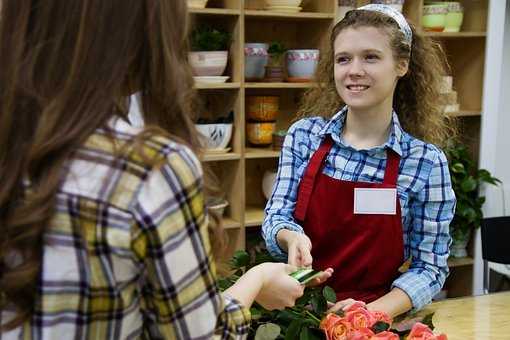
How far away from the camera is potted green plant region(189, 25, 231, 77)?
246 centimetres

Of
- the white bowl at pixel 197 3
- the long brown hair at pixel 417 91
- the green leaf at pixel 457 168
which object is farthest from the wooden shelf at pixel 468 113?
the long brown hair at pixel 417 91

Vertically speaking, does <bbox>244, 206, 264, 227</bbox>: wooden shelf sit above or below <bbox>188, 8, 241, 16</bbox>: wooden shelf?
below

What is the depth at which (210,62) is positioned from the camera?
2486mm

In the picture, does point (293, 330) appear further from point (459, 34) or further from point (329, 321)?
point (459, 34)

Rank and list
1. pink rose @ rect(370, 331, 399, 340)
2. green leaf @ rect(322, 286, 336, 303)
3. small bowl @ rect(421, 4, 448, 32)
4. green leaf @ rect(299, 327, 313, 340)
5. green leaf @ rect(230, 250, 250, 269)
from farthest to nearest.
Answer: small bowl @ rect(421, 4, 448, 32) → green leaf @ rect(230, 250, 250, 269) → green leaf @ rect(322, 286, 336, 303) → green leaf @ rect(299, 327, 313, 340) → pink rose @ rect(370, 331, 399, 340)

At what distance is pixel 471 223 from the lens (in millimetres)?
3014

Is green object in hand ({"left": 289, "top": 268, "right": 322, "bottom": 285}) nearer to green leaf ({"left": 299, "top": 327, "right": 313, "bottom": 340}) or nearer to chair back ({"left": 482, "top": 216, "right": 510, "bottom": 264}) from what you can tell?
green leaf ({"left": 299, "top": 327, "right": 313, "bottom": 340})

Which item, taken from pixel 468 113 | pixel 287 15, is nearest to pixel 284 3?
pixel 287 15

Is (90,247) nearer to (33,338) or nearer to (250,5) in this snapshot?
(33,338)

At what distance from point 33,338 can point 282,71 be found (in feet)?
7.35

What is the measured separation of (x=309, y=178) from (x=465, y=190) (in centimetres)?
177

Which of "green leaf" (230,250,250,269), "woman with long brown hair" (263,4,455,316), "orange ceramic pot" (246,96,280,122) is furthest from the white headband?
"orange ceramic pot" (246,96,280,122)

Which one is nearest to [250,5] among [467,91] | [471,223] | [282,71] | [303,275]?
[282,71]

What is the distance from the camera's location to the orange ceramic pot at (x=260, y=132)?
2.72 meters
